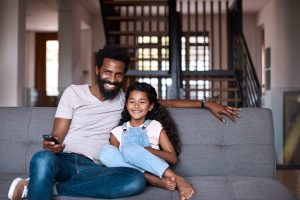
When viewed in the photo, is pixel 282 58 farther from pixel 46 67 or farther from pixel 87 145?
pixel 46 67

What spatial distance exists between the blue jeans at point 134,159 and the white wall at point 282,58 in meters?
4.67

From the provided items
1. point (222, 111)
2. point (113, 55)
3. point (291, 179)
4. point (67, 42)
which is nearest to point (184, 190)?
point (222, 111)

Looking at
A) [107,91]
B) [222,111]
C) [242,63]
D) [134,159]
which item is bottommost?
[134,159]

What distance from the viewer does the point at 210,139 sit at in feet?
7.80

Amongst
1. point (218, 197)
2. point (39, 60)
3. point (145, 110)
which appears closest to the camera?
point (218, 197)

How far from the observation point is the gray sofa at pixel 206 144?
2334 millimetres

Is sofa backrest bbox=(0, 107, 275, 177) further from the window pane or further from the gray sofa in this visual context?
the window pane

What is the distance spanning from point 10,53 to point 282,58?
13.7 ft

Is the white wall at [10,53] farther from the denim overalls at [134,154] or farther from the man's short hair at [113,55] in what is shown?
the denim overalls at [134,154]

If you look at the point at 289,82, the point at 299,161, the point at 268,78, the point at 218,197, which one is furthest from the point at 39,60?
the point at 218,197

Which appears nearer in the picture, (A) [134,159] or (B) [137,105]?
(A) [134,159]

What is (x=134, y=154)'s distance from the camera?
2023 millimetres

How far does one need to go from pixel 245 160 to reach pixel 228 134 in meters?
0.17

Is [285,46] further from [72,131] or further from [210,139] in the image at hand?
[72,131]
